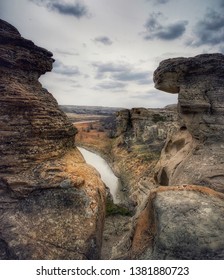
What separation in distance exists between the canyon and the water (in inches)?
674

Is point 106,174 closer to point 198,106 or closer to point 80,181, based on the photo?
point 198,106

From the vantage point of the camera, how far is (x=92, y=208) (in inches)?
363

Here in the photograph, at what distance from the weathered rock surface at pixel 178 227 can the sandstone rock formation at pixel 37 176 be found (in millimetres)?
1493

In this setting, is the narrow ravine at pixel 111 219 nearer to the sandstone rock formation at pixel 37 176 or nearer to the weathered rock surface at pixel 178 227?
the weathered rock surface at pixel 178 227

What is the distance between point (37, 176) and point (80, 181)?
59.2 inches

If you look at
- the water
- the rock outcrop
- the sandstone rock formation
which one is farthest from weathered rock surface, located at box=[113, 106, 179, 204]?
the sandstone rock formation

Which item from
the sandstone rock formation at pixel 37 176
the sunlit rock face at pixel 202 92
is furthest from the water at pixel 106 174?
the sandstone rock formation at pixel 37 176

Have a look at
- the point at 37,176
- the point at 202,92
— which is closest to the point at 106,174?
the point at 202,92

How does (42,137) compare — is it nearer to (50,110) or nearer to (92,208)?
(50,110)

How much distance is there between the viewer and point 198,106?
556 inches

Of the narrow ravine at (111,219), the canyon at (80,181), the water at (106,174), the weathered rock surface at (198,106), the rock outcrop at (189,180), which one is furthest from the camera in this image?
the water at (106,174)

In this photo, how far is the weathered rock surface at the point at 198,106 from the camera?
13305mm

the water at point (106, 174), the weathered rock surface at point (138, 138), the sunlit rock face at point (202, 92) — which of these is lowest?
the water at point (106, 174)

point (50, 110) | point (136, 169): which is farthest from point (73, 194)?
point (136, 169)
